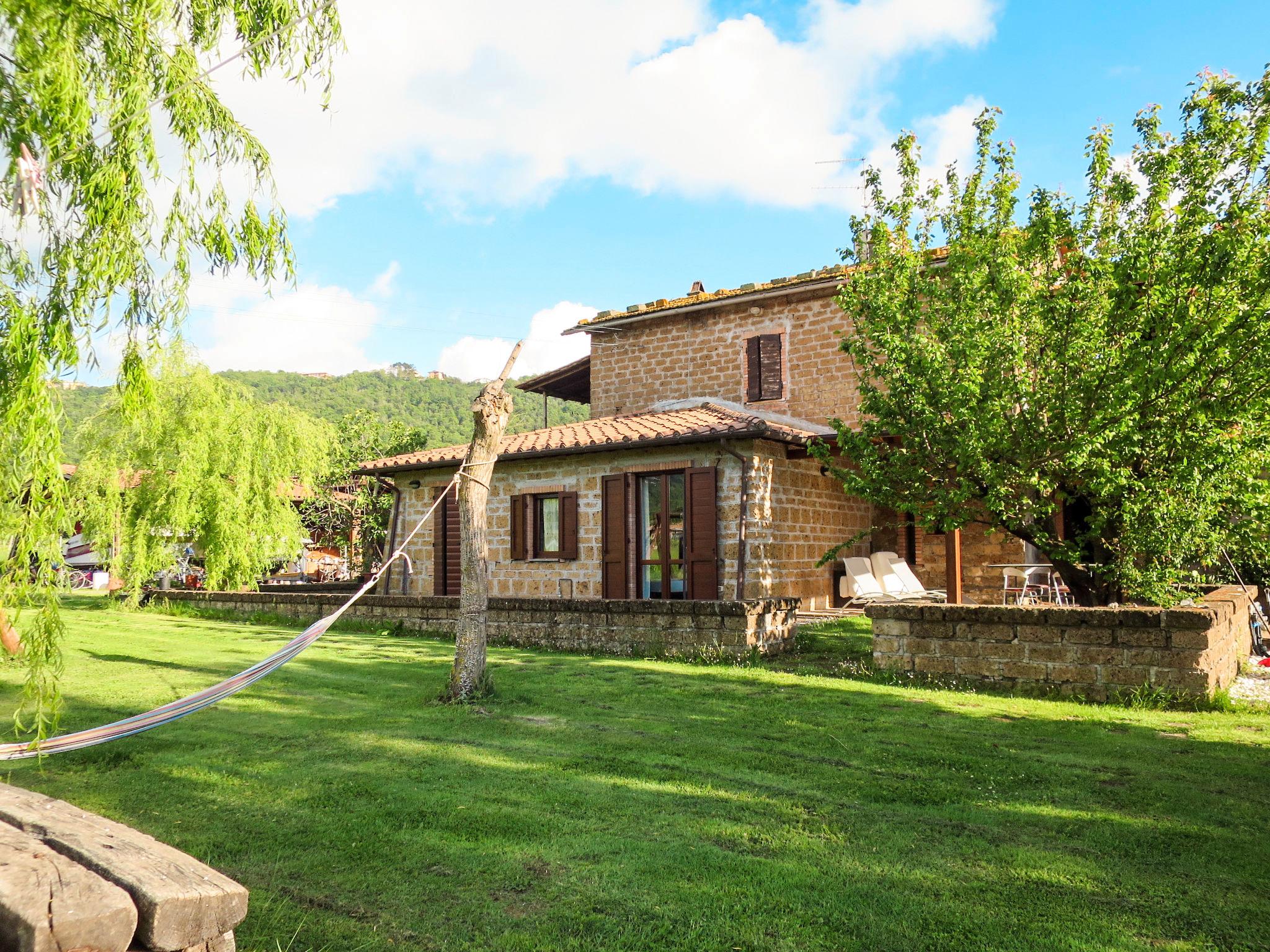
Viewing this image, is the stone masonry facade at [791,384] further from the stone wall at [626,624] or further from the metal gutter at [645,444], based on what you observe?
the stone wall at [626,624]

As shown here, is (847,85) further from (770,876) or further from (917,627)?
(770,876)

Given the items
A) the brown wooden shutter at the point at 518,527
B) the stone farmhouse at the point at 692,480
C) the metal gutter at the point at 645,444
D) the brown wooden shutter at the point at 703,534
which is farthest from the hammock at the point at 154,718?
the brown wooden shutter at the point at 518,527

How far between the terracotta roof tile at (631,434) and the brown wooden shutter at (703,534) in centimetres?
66

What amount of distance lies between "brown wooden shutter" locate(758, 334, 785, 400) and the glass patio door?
9.90 ft

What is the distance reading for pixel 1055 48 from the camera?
7875 millimetres

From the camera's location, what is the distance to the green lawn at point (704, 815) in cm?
257

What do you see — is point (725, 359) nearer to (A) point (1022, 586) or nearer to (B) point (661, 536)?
(B) point (661, 536)

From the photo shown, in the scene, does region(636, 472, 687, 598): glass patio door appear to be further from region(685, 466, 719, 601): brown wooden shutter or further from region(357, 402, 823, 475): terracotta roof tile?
region(357, 402, 823, 475): terracotta roof tile

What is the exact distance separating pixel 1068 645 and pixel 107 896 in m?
6.32

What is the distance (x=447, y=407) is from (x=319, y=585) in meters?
29.9

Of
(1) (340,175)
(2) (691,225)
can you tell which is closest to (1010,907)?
(1) (340,175)

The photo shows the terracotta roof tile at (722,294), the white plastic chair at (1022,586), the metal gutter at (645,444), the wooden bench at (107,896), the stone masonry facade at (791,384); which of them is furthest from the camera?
the terracotta roof tile at (722,294)

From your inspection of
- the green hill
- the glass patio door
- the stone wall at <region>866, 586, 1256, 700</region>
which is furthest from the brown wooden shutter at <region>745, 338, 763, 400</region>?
the green hill

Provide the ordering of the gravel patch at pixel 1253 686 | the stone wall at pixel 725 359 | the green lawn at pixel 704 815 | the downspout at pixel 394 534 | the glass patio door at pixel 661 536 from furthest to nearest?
the downspout at pixel 394 534
the stone wall at pixel 725 359
the glass patio door at pixel 661 536
the gravel patch at pixel 1253 686
the green lawn at pixel 704 815
